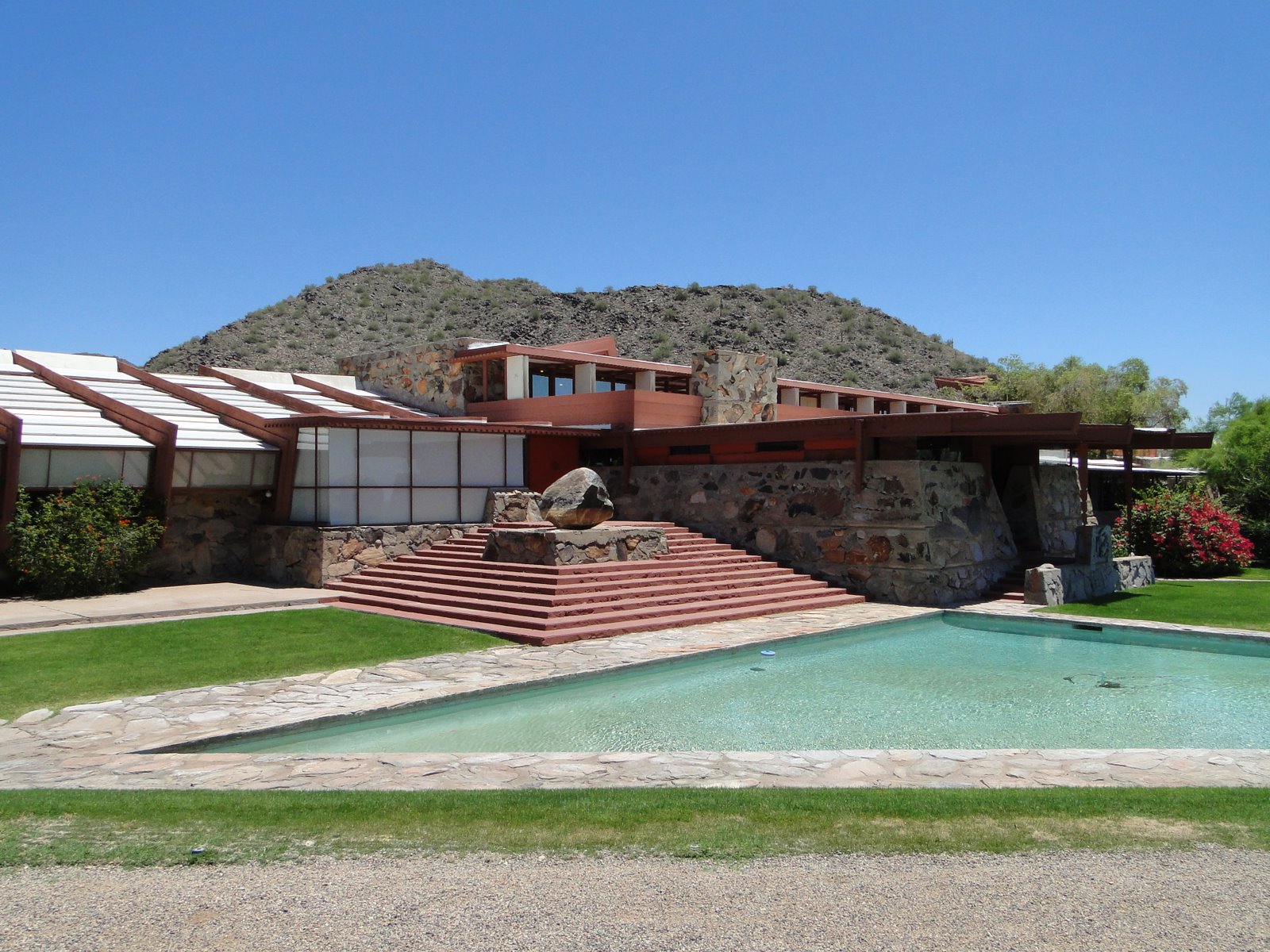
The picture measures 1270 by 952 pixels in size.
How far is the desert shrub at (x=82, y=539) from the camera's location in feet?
56.1

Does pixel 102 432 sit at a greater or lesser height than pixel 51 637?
greater

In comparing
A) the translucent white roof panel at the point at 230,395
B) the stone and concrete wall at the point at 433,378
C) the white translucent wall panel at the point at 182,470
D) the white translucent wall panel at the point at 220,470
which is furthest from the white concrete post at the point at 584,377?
the white translucent wall panel at the point at 182,470

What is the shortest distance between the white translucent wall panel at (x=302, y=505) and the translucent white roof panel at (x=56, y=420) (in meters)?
2.90

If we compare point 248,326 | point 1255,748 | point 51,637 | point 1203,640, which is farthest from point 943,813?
point 248,326

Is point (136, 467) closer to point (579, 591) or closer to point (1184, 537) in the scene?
point (579, 591)

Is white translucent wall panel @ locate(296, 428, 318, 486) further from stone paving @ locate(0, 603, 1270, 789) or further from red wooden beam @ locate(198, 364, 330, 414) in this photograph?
stone paving @ locate(0, 603, 1270, 789)

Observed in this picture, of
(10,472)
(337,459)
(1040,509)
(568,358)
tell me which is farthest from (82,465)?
(1040,509)

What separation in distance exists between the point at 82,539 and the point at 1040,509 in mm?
20401

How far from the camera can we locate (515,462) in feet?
73.7

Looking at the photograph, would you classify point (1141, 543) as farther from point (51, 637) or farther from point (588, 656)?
point (51, 637)

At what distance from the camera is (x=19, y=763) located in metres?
8.08

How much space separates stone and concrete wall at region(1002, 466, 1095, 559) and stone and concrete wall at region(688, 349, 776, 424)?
21.9 feet

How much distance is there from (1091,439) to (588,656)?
474 inches

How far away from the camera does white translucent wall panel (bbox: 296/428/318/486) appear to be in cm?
1955
